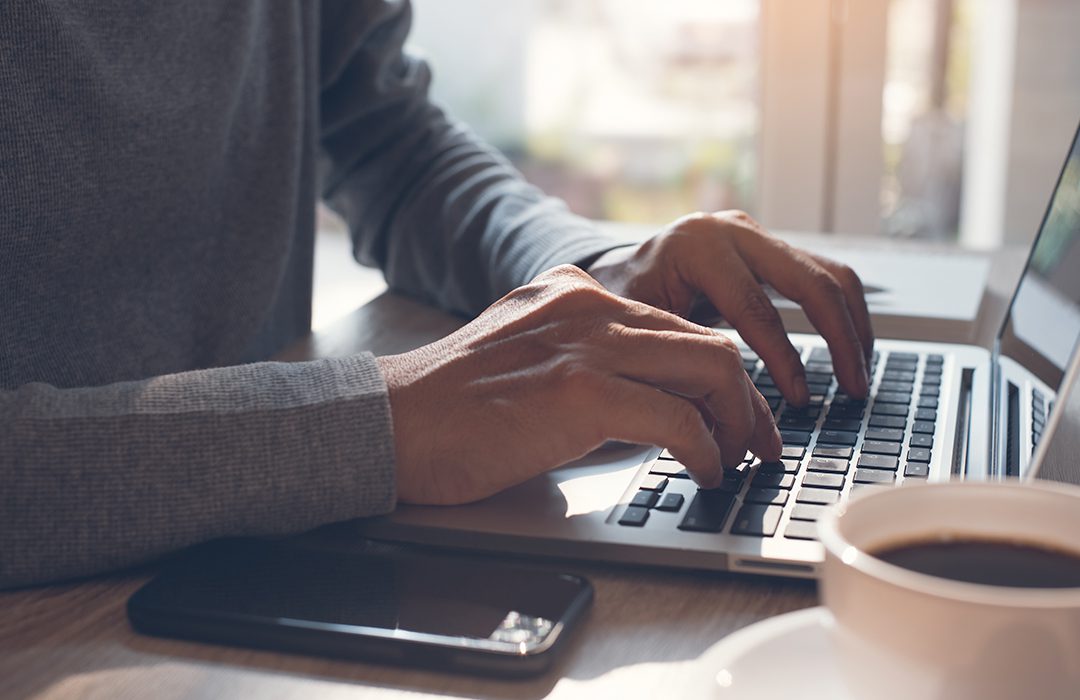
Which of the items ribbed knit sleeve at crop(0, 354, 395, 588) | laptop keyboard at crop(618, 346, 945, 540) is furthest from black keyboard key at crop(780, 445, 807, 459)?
ribbed knit sleeve at crop(0, 354, 395, 588)

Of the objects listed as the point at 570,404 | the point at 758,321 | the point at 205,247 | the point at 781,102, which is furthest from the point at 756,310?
the point at 781,102

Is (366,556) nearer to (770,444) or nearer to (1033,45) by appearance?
(770,444)

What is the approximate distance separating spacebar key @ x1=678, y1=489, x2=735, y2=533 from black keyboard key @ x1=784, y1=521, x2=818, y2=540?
0.03 m

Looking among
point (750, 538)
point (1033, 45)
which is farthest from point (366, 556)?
point (1033, 45)

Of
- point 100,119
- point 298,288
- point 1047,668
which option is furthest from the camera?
point 298,288

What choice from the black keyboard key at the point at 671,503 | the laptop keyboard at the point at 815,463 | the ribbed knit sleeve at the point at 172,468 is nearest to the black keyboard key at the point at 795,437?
the laptop keyboard at the point at 815,463

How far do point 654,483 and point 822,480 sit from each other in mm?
82

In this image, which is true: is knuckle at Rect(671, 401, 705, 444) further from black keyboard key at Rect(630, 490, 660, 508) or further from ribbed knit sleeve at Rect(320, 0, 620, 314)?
ribbed knit sleeve at Rect(320, 0, 620, 314)

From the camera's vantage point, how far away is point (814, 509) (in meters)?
0.53

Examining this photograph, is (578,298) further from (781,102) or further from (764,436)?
(781,102)

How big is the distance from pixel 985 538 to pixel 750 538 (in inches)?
5.9

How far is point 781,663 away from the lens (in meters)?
0.39

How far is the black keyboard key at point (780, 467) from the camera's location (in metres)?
0.59

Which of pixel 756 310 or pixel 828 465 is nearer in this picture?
pixel 828 465
